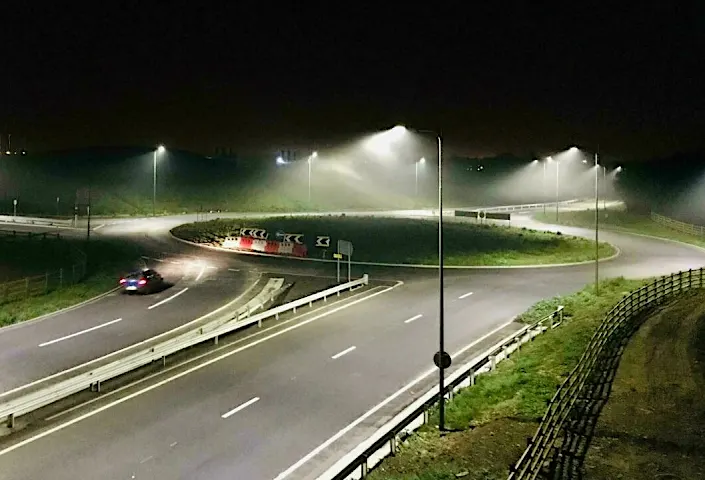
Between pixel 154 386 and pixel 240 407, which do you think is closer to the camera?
pixel 240 407

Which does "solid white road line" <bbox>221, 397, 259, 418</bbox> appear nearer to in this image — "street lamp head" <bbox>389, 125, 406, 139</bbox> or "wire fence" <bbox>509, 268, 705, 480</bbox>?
"wire fence" <bbox>509, 268, 705, 480</bbox>

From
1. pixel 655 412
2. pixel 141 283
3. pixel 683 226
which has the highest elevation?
pixel 683 226

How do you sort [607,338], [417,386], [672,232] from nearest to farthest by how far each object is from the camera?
[417,386], [607,338], [672,232]

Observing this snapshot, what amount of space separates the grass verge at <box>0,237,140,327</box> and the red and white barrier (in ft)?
26.2

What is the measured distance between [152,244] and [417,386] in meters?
37.2

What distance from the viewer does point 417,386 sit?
20.4 metres

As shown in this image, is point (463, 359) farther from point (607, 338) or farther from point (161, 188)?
point (161, 188)

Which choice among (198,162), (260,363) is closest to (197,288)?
(260,363)

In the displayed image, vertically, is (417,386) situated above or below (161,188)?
below

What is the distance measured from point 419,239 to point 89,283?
98.5 feet

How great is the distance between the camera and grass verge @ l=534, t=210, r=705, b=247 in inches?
2913

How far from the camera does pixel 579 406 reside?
60.2 ft

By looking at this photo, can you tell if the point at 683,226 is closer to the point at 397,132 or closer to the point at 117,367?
the point at 397,132

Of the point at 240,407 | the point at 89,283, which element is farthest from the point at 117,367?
the point at 89,283
